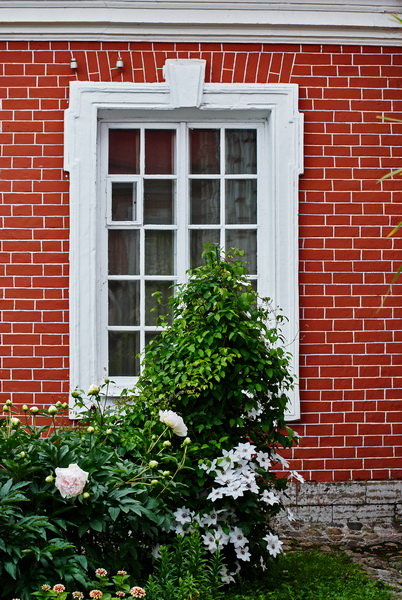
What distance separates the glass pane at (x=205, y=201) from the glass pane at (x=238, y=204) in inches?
3.3

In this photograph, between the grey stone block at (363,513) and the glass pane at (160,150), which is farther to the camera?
the glass pane at (160,150)

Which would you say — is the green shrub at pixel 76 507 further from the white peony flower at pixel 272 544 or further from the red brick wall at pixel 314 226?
the red brick wall at pixel 314 226

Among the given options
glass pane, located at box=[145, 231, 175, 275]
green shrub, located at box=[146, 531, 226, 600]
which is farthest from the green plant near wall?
glass pane, located at box=[145, 231, 175, 275]

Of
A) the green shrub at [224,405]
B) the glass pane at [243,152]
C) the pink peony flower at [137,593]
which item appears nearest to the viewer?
the pink peony flower at [137,593]

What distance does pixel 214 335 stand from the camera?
4.60 meters

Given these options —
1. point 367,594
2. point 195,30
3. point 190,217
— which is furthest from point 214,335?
point 195,30

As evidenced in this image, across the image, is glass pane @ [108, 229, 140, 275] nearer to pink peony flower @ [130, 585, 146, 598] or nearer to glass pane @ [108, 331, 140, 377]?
glass pane @ [108, 331, 140, 377]

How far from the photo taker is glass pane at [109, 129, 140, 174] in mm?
6438

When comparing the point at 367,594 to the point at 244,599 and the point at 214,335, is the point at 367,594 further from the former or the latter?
the point at 214,335


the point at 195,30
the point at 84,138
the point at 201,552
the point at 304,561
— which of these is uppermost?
the point at 195,30

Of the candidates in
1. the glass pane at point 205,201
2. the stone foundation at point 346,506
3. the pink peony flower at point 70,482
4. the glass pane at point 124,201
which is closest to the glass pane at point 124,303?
the glass pane at point 124,201

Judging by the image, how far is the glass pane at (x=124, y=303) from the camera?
642 centimetres

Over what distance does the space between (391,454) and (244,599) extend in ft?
7.95

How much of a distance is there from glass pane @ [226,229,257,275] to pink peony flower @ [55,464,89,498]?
3.00m
